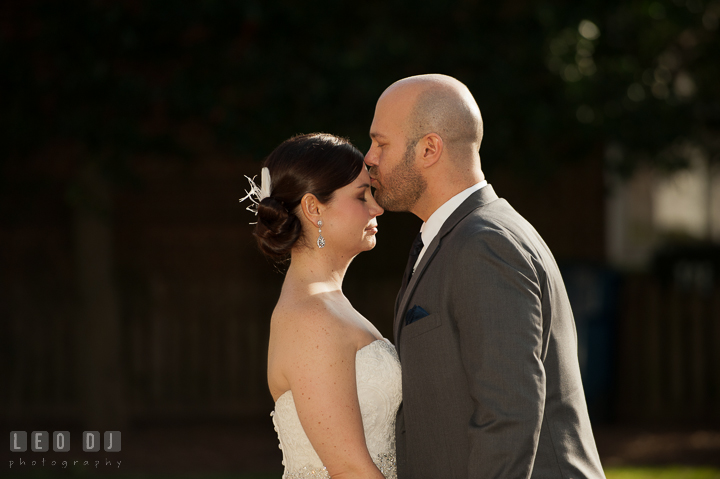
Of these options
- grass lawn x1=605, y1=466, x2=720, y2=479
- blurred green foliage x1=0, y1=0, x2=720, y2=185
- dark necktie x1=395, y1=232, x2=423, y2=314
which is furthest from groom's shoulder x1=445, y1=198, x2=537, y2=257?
grass lawn x1=605, y1=466, x2=720, y2=479

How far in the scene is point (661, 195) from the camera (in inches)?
468

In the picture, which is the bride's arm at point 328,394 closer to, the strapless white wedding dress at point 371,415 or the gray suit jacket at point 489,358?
the strapless white wedding dress at point 371,415

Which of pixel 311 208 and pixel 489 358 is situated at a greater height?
pixel 311 208

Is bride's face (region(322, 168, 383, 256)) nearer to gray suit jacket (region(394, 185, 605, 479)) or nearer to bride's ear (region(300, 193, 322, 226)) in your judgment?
bride's ear (region(300, 193, 322, 226))

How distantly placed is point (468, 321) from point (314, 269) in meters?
0.99

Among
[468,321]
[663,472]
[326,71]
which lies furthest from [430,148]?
[663,472]

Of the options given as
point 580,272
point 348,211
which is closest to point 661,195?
point 580,272

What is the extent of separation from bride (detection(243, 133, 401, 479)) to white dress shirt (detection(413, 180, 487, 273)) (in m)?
0.48

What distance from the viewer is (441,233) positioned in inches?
104

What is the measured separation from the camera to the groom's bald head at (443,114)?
274 centimetres

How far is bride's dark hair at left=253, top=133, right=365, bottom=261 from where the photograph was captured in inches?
122

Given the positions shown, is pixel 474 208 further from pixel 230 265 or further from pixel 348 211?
pixel 230 265

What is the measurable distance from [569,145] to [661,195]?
4.40 metres

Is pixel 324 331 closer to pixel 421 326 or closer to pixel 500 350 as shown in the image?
pixel 421 326
